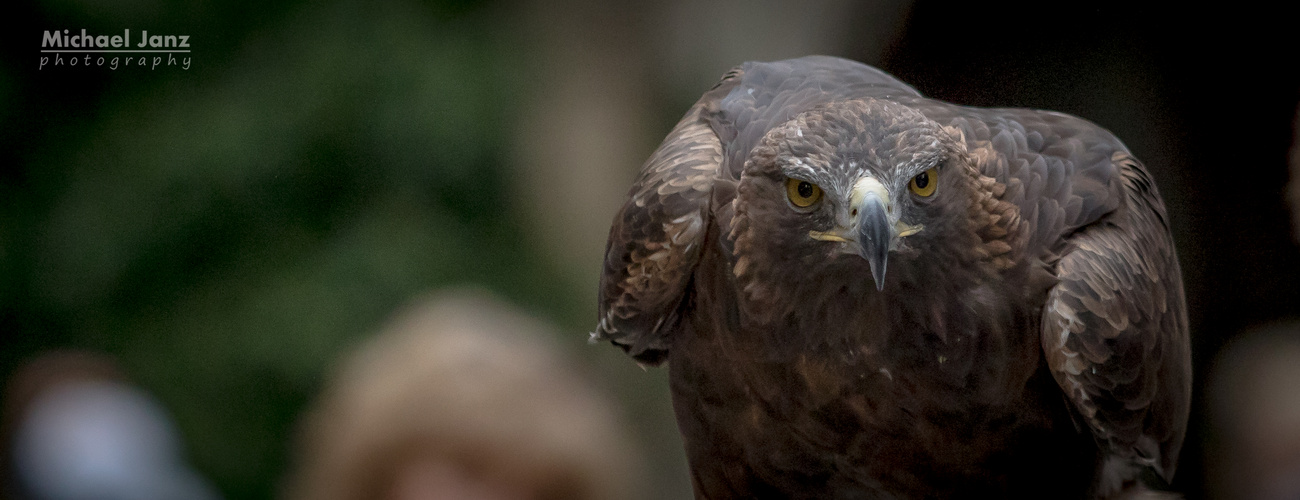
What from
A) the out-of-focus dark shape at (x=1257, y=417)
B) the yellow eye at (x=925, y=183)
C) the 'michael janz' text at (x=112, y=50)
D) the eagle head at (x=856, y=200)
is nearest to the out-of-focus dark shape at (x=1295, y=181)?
the out-of-focus dark shape at (x=1257, y=417)

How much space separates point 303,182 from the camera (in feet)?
15.3

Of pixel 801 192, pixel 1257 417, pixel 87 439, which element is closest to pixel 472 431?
pixel 801 192

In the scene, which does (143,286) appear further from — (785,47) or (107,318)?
(785,47)

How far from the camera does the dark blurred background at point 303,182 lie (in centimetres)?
422

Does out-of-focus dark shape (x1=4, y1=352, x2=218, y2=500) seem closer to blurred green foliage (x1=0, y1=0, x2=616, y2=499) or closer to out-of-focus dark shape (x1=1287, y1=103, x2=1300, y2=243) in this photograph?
blurred green foliage (x1=0, y1=0, x2=616, y2=499)

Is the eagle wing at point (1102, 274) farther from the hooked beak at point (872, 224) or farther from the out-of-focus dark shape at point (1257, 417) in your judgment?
the hooked beak at point (872, 224)

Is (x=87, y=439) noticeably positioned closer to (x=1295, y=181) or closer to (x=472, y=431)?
(x=472, y=431)

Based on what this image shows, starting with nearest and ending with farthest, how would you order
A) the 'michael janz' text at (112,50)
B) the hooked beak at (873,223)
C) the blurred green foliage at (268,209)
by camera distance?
Answer: the hooked beak at (873,223)
the 'michael janz' text at (112,50)
the blurred green foliage at (268,209)

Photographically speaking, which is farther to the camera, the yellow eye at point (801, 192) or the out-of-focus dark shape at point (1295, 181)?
the out-of-focus dark shape at point (1295, 181)

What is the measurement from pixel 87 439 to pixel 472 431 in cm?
167

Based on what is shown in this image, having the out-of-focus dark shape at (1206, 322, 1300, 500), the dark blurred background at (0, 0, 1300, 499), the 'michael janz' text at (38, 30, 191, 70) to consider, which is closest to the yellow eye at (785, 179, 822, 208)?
the out-of-focus dark shape at (1206, 322, 1300, 500)

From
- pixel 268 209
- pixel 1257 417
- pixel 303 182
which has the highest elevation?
pixel 303 182

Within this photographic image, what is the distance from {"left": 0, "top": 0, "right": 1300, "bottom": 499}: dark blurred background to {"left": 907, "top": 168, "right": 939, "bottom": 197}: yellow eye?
6.09 feet

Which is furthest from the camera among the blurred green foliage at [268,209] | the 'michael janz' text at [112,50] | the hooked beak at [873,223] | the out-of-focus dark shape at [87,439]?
the blurred green foliage at [268,209]
